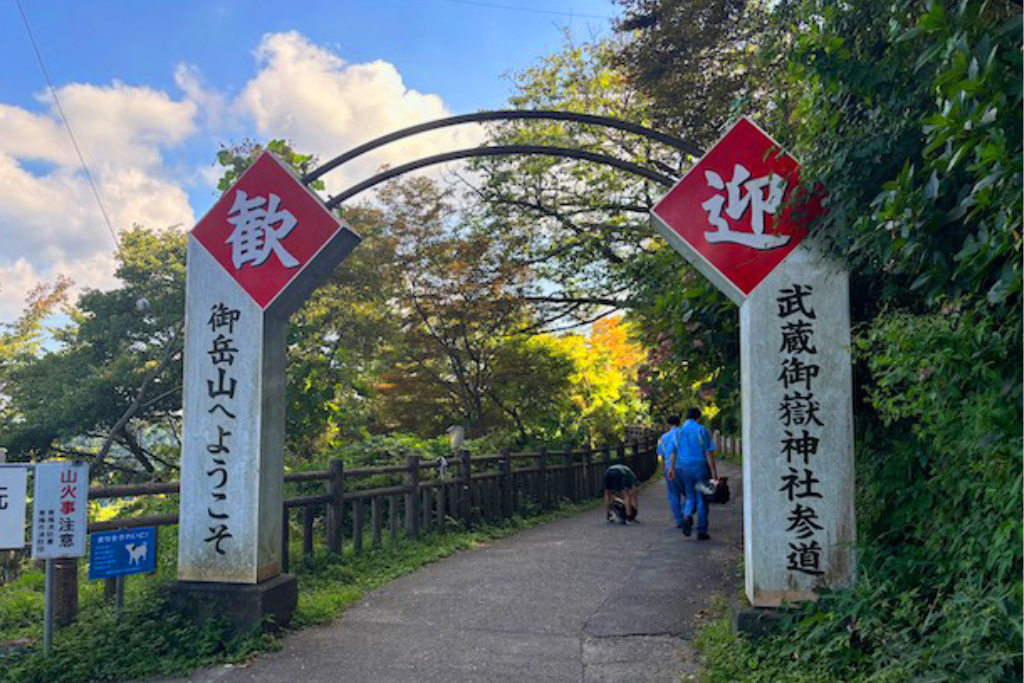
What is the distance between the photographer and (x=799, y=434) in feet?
16.7

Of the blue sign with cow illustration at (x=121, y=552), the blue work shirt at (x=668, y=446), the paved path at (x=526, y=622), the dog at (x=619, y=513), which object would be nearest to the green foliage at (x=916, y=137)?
the paved path at (x=526, y=622)

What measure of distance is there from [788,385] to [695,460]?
4.52m

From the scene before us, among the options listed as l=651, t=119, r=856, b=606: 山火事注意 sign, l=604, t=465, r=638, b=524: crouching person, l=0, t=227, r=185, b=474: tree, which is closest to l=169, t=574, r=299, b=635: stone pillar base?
l=651, t=119, r=856, b=606: 山火事注意 sign

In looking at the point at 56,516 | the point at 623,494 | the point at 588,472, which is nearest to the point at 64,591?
the point at 56,516

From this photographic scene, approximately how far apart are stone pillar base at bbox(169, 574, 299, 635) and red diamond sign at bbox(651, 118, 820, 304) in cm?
399

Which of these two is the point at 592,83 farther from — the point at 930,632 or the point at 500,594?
the point at 930,632

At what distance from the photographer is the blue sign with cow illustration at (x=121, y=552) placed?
17.7 feet

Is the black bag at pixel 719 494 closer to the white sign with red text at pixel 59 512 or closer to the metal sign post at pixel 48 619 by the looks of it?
the white sign with red text at pixel 59 512

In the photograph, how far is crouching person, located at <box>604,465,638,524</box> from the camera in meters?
12.2

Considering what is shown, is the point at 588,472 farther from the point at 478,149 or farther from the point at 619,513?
the point at 478,149

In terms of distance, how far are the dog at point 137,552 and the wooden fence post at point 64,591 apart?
458 millimetres

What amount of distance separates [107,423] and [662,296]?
15785 mm

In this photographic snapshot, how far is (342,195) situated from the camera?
21.7 feet

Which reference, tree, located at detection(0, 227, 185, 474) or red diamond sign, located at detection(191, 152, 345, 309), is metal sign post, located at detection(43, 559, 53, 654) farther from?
tree, located at detection(0, 227, 185, 474)
